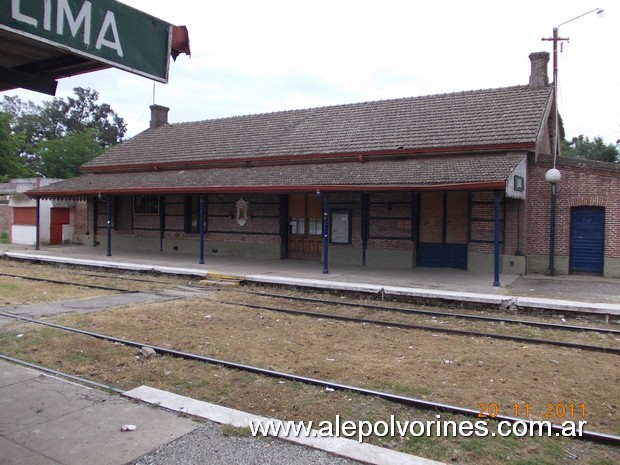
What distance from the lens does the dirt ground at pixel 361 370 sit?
4.16 m

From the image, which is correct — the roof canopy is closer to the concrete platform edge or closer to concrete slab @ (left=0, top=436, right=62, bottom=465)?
the concrete platform edge

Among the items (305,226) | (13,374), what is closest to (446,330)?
(13,374)

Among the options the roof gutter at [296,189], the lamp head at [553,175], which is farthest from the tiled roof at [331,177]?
the lamp head at [553,175]

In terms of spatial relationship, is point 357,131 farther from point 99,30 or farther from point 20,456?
point 20,456

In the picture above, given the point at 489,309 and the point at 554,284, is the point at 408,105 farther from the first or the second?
the point at 489,309

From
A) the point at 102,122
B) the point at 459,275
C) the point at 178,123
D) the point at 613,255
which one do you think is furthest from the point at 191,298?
the point at 102,122

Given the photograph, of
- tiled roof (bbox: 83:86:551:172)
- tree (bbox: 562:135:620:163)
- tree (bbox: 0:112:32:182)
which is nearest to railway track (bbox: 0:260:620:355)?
tiled roof (bbox: 83:86:551:172)

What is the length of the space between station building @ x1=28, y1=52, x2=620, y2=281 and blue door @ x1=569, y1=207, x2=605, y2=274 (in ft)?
0.10

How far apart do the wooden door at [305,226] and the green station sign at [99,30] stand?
14.9 meters

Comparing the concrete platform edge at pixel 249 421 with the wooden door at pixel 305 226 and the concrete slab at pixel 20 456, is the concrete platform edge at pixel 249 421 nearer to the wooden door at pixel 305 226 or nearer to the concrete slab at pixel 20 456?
the concrete slab at pixel 20 456

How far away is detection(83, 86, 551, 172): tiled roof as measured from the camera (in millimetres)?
16047

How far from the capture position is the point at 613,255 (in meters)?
14.6

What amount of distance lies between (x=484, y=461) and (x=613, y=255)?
13301 mm

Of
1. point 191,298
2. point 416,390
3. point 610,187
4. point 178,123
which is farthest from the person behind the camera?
point 178,123
